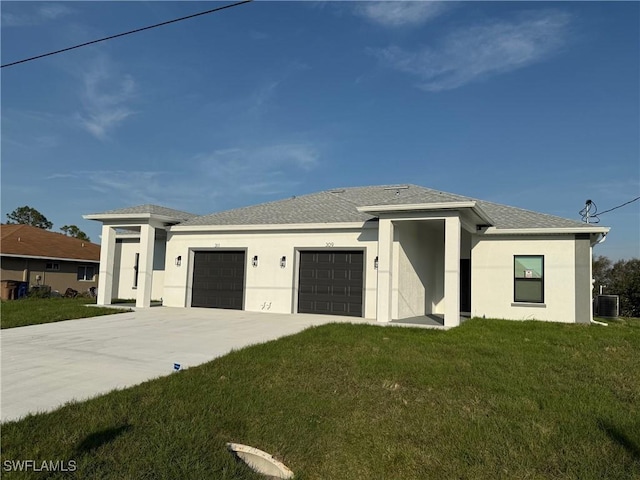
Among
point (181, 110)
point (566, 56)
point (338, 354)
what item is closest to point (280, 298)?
point (338, 354)

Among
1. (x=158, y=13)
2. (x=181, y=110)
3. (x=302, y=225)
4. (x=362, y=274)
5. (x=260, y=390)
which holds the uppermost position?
(x=181, y=110)

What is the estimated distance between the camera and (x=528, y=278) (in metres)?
14.1

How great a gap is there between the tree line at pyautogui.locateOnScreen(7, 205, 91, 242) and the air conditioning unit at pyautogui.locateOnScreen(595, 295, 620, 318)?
2280 inches

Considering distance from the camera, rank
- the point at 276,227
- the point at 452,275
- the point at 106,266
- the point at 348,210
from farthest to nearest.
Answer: the point at 106,266 → the point at 348,210 → the point at 276,227 → the point at 452,275

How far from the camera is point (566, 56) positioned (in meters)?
13.8

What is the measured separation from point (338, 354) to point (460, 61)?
35.4ft

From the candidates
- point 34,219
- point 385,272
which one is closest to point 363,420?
point 385,272

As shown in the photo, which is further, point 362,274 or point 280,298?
point 280,298

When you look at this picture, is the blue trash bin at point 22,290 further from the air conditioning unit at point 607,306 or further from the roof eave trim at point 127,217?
the air conditioning unit at point 607,306

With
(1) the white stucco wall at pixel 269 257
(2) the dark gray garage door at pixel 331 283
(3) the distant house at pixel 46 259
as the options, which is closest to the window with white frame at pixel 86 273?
(3) the distant house at pixel 46 259

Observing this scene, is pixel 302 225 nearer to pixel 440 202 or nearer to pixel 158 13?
pixel 440 202

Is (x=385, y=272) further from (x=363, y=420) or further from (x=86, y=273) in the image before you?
(x=86, y=273)

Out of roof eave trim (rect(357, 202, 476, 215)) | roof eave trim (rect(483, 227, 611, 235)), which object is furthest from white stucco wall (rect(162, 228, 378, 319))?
roof eave trim (rect(483, 227, 611, 235))

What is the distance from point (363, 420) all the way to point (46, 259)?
25.1 m
